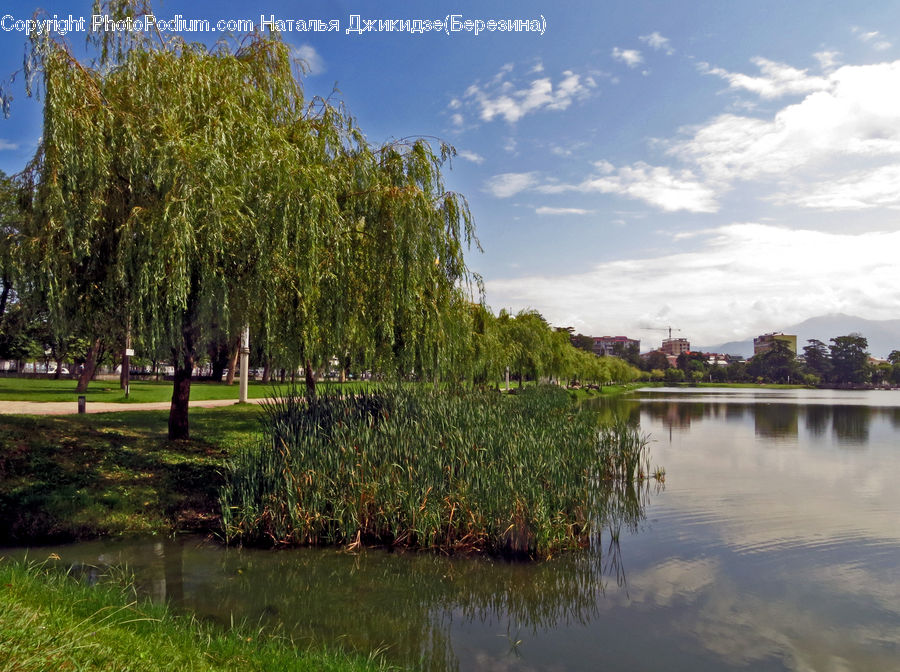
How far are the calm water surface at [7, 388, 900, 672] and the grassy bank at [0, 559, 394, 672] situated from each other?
2.36ft

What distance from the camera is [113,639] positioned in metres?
4.17

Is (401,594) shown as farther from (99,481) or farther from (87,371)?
(87,371)

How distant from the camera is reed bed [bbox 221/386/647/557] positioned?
796 centimetres

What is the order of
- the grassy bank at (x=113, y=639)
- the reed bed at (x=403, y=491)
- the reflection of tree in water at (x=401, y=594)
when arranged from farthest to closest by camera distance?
the reed bed at (x=403, y=491) < the reflection of tree in water at (x=401, y=594) < the grassy bank at (x=113, y=639)

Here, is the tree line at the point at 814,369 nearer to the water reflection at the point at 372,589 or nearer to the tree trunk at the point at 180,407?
the tree trunk at the point at 180,407

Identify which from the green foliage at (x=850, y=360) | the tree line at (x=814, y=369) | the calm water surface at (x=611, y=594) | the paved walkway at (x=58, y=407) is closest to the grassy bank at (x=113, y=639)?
the calm water surface at (x=611, y=594)

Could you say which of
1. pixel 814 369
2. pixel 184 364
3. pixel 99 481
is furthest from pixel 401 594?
pixel 814 369

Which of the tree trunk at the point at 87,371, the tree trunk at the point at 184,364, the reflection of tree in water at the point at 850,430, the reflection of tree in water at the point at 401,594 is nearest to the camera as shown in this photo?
the reflection of tree in water at the point at 401,594

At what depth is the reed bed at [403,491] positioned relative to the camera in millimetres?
7961

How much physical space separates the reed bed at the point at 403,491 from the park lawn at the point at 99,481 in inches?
45.6

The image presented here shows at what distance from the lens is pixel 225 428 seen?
580 inches

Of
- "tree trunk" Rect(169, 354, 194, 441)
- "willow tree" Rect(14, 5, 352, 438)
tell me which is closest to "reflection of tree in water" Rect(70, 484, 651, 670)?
"willow tree" Rect(14, 5, 352, 438)

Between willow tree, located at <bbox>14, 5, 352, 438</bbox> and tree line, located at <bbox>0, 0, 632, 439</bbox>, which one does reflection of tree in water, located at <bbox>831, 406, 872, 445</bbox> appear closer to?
Result: tree line, located at <bbox>0, 0, 632, 439</bbox>

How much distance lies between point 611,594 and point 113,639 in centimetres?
516
